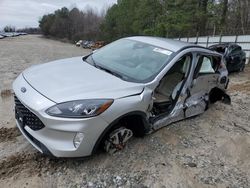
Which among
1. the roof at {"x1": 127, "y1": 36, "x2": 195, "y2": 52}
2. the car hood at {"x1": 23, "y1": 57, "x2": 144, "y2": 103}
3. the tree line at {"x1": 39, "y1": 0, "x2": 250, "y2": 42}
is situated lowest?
the car hood at {"x1": 23, "y1": 57, "x2": 144, "y2": 103}

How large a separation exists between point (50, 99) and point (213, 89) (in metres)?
3.54

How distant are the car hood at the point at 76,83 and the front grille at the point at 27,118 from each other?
0.26m

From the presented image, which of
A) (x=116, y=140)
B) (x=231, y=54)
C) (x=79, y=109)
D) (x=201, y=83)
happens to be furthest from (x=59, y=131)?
(x=231, y=54)

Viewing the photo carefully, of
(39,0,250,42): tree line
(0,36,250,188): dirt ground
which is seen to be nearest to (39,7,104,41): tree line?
(39,0,250,42): tree line

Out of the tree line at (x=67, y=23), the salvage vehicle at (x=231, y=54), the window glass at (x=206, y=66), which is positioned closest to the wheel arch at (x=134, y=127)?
the window glass at (x=206, y=66)

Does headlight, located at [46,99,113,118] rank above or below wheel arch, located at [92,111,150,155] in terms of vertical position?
above

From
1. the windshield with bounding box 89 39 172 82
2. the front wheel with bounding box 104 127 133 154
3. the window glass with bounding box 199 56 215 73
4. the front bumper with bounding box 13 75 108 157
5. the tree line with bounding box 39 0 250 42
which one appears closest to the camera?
the front bumper with bounding box 13 75 108 157

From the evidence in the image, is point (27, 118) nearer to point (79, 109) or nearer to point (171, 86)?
point (79, 109)

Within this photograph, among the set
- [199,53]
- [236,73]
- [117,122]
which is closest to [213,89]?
[199,53]

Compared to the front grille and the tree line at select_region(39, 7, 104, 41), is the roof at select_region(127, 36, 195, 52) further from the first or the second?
the tree line at select_region(39, 7, 104, 41)

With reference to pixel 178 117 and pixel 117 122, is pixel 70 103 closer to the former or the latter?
pixel 117 122

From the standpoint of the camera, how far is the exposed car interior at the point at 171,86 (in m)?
4.00

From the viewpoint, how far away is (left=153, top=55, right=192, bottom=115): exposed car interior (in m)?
4.00

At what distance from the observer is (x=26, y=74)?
358cm
